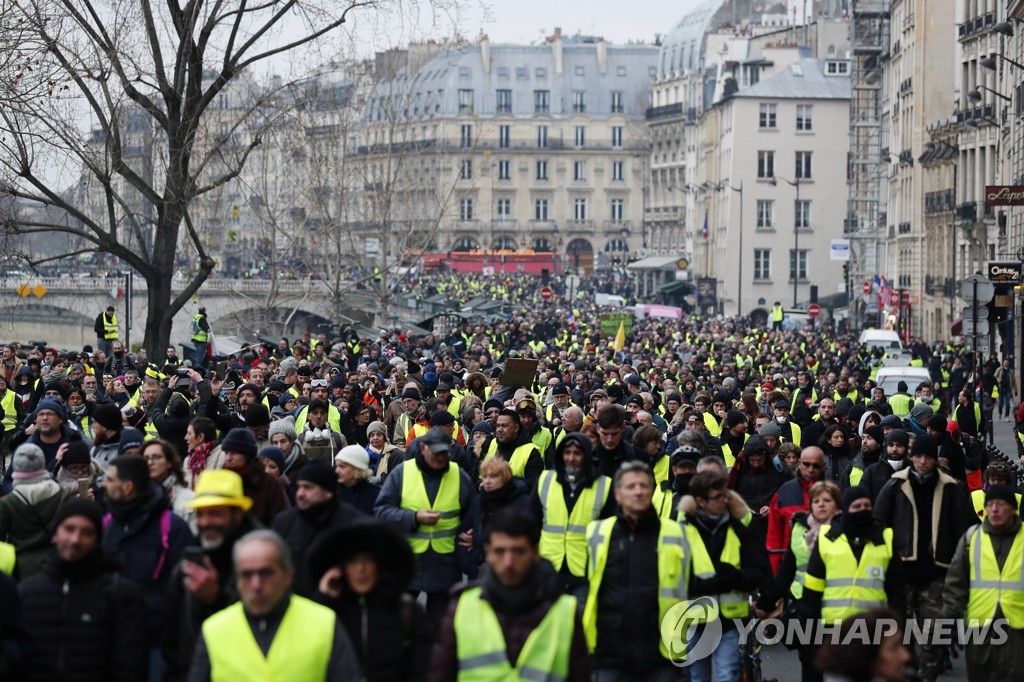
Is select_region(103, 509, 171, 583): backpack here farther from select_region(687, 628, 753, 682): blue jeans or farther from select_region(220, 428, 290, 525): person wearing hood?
select_region(687, 628, 753, 682): blue jeans

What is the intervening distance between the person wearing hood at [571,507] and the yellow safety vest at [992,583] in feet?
5.75

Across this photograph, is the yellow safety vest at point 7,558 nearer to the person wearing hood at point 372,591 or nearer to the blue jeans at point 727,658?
the person wearing hood at point 372,591

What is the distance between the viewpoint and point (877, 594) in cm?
919

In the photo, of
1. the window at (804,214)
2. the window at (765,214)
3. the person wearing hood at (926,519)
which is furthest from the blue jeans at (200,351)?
the window at (765,214)

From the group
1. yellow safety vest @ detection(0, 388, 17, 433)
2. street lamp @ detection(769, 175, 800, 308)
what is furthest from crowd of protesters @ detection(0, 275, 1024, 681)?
street lamp @ detection(769, 175, 800, 308)

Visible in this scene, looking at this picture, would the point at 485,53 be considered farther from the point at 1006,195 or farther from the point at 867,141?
the point at 1006,195

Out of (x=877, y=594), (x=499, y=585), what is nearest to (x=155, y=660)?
(x=499, y=585)

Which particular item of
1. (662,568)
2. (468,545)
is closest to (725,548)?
(662,568)

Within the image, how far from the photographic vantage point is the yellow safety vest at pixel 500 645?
652 centimetres

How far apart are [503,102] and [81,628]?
128 metres

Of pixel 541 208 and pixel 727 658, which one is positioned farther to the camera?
pixel 541 208

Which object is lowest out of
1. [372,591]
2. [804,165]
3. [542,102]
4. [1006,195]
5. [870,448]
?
[372,591]

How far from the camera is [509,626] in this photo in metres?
6.55

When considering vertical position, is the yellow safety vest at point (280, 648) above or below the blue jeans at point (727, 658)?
above
